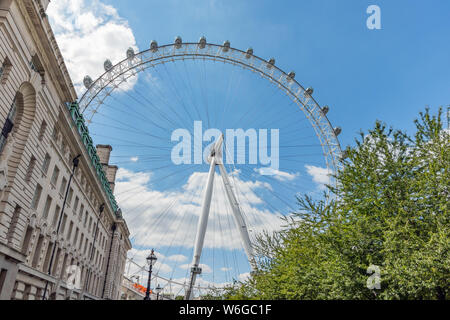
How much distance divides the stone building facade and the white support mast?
14983 millimetres

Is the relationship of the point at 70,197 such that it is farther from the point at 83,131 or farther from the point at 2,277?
the point at 2,277

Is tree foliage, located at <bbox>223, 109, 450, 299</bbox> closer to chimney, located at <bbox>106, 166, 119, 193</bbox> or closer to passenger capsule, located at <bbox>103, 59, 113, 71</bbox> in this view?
passenger capsule, located at <bbox>103, 59, 113, 71</bbox>

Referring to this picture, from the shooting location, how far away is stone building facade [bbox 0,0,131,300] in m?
24.0

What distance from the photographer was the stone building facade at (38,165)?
2403 cm

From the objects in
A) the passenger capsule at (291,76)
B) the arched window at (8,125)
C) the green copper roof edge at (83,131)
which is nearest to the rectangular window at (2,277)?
the arched window at (8,125)

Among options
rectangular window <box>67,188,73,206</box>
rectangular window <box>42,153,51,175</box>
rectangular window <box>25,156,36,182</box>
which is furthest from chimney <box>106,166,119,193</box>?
rectangular window <box>25,156,36,182</box>

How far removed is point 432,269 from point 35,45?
94.0 feet

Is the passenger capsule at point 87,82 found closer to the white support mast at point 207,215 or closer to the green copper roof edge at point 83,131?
→ the green copper roof edge at point 83,131

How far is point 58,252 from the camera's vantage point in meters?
38.8

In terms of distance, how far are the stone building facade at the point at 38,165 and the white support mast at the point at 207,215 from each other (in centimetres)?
1498

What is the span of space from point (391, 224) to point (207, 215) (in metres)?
33.1

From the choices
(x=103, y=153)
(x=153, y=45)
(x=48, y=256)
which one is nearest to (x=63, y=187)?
(x=48, y=256)
